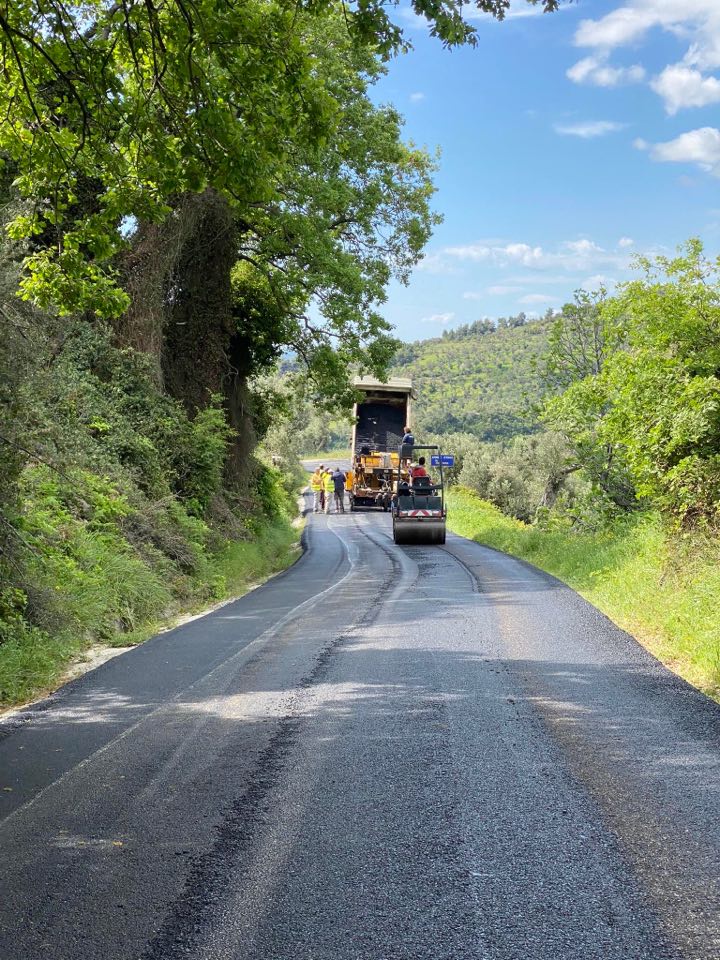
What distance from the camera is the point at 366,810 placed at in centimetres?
458

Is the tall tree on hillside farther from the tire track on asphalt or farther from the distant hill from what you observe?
the distant hill

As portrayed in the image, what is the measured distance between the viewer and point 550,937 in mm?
3270

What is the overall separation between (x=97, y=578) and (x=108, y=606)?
50cm

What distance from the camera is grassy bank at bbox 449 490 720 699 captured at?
880 centimetres

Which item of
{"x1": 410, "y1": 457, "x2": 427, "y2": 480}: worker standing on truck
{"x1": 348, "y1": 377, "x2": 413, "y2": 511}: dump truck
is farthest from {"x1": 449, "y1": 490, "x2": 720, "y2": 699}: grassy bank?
{"x1": 348, "y1": 377, "x2": 413, "y2": 511}: dump truck

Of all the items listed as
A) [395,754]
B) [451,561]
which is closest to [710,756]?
[395,754]

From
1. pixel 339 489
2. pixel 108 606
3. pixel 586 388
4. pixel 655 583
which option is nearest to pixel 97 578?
pixel 108 606

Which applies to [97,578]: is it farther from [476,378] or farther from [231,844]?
[476,378]

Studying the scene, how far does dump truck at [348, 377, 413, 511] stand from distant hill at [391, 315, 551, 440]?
64.7 meters

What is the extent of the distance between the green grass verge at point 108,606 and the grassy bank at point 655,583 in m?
6.19

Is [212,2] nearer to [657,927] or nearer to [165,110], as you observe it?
[165,110]

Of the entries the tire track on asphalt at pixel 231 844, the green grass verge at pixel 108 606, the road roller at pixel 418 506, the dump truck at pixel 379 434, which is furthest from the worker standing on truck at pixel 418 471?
the tire track on asphalt at pixel 231 844

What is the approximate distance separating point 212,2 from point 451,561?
1556 cm

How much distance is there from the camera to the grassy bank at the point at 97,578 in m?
8.78
